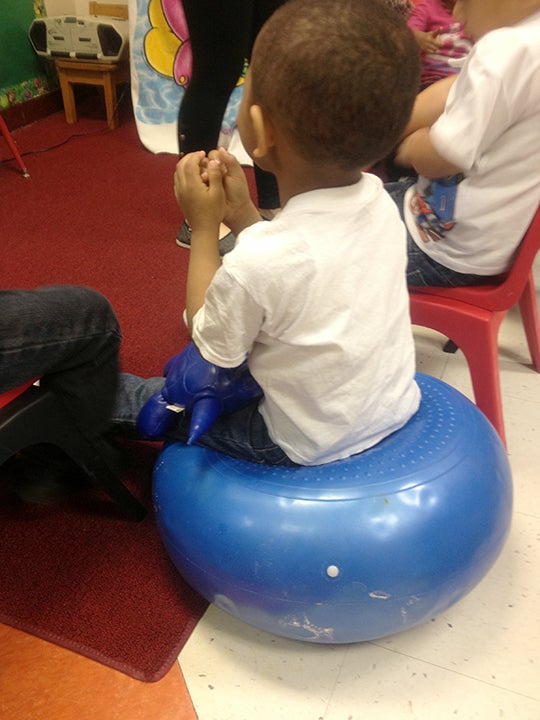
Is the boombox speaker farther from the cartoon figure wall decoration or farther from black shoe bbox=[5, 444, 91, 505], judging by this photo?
black shoe bbox=[5, 444, 91, 505]

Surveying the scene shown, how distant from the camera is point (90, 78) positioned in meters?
2.71

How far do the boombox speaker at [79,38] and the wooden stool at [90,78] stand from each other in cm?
4

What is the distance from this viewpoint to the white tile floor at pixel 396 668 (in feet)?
2.58

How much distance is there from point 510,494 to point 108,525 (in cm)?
64

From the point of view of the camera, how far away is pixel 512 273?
3.39 feet

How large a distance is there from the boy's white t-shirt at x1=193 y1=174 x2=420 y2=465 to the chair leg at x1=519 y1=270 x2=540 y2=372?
0.71 metres

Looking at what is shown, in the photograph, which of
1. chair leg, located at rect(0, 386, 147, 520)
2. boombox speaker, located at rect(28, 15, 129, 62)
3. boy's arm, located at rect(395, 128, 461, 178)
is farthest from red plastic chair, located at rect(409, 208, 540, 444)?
boombox speaker, located at rect(28, 15, 129, 62)

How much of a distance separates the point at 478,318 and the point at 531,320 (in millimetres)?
380

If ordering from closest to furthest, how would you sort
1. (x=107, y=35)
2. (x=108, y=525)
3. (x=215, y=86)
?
(x=108, y=525) < (x=215, y=86) < (x=107, y=35)

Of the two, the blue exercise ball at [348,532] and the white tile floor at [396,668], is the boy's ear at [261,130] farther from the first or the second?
the white tile floor at [396,668]

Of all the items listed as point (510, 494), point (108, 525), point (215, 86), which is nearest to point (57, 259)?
point (215, 86)

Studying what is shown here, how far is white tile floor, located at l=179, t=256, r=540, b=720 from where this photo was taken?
30.9 inches

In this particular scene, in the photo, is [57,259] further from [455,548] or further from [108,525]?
[455,548]

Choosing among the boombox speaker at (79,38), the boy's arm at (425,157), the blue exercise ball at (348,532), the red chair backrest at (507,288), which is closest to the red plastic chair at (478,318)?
the red chair backrest at (507,288)
